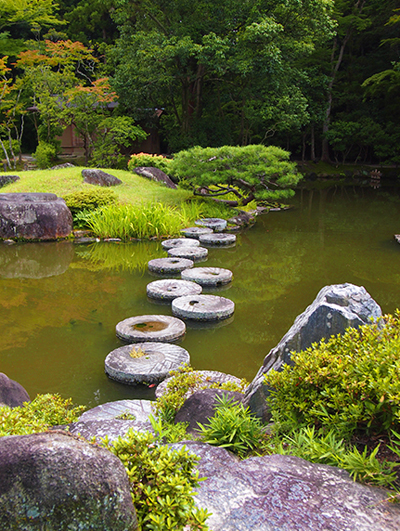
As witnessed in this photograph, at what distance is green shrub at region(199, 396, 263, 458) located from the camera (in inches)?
94.4

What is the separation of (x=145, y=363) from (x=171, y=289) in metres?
2.38

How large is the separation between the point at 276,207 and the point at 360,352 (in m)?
14.2

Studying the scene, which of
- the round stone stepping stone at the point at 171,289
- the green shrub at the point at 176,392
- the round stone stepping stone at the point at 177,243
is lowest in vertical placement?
the round stone stepping stone at the point at 171,289

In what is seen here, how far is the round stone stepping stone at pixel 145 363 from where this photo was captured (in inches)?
180

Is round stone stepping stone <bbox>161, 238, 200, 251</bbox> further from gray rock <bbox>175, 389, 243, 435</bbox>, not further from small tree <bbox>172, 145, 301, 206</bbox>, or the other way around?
gray rock <bbox>175, 389, 243, 435</bbox>

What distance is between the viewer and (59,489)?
1.43 meters

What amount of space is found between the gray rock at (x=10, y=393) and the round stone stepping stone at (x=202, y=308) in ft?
9.34

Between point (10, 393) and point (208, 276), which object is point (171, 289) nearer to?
point (208, 276)

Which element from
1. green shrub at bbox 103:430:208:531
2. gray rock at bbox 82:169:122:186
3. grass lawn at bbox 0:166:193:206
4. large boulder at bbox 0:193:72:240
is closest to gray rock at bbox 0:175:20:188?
grass lawn at bbox 0:166:193:206

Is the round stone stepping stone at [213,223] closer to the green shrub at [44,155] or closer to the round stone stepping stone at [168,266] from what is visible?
the round stone stepping stone at [168,266]

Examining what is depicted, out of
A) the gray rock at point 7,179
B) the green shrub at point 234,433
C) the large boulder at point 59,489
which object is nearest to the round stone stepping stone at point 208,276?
the green shrub at point 234,433

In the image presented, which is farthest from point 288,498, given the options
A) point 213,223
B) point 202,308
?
point 213,223

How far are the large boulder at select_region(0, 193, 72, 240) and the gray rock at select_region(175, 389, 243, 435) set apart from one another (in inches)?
341

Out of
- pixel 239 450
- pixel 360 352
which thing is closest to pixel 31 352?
pixel 239 450
